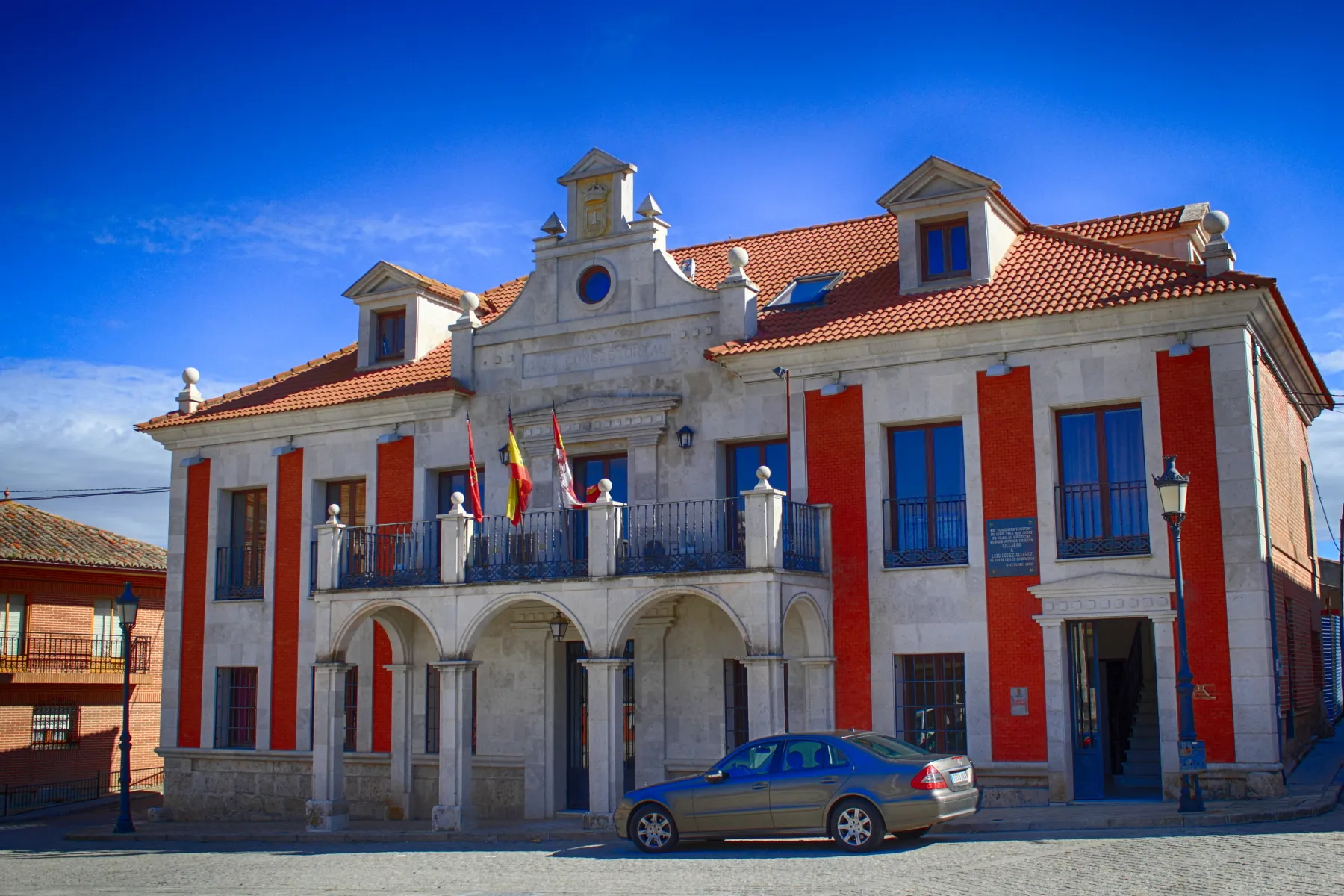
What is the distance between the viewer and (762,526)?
19.2 m

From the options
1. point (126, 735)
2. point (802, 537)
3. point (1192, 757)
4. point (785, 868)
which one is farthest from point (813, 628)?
point (126, 735)

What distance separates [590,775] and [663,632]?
3238 mm

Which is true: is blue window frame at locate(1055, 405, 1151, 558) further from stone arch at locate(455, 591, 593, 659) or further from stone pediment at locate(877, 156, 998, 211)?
stone arch at locate(455, 591, 593, 659)

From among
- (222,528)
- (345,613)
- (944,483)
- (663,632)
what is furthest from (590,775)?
(222,528)

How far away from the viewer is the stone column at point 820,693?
20.7 meters

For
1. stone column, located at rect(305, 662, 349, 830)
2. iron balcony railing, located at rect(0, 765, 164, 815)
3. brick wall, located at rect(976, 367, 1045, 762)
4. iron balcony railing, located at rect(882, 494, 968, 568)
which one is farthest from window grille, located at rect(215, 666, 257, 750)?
brick wall, located at rect(976, 367, 1045, 762)

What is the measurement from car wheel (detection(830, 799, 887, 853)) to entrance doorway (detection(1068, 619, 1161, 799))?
5.34 meters

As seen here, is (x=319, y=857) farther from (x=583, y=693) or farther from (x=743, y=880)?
(x=743, y=880)

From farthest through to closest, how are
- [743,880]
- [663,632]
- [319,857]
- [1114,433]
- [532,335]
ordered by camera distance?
[532,335] → [663,632] → [1114,433] → [319,857] → [743,880]

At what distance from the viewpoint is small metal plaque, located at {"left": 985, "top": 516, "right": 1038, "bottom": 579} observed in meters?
19.8

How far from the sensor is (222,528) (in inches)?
1071

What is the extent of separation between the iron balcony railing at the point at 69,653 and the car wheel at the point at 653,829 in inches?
866

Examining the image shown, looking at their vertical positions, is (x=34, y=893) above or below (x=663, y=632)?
below

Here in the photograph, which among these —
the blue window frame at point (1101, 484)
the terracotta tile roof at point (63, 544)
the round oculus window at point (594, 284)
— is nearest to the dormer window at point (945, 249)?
the blue window frame at point (1101, 484)
